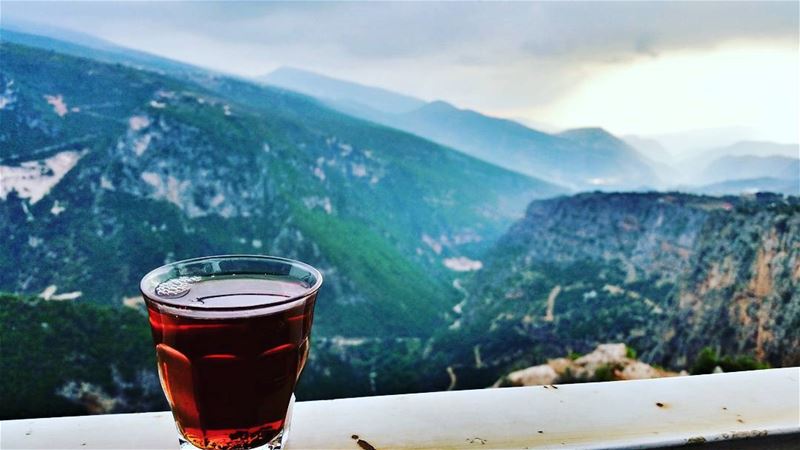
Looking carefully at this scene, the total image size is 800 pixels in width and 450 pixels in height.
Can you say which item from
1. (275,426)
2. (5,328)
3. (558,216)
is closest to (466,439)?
(275,426)

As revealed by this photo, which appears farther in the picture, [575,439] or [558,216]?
[558,216]

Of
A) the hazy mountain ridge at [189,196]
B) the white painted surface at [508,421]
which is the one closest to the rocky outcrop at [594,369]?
the white painted surface at [508,421]

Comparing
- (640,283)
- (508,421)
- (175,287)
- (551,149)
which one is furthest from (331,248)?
(551,149)

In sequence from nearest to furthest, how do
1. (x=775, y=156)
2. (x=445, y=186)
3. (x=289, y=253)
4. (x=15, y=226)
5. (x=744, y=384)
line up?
(x=744, y=384), (x=15, y=226), (x=289, y=253), (x=775, y=156), (x=445, y=186)

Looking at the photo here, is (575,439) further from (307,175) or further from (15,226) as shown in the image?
(307,175)

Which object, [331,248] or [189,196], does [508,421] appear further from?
[189,196]

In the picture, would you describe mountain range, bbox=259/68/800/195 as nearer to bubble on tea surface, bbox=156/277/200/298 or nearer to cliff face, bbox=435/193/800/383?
cliff face, bbox=435/193/800/383

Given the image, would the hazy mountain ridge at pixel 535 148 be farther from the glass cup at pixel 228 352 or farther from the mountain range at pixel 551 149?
the glass cup at pixel 228 352

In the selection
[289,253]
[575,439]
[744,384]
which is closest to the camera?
[575,439]
